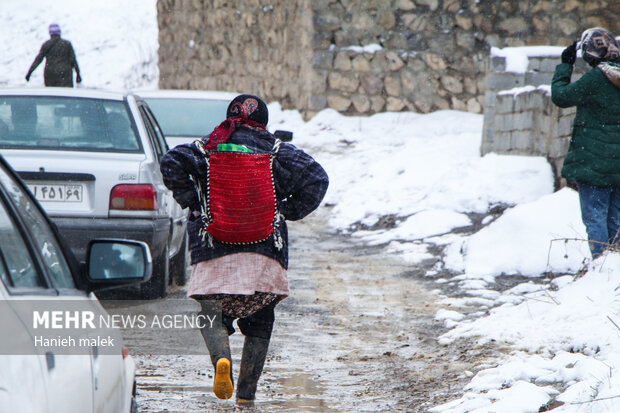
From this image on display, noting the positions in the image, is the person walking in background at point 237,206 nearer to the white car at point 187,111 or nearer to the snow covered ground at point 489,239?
the snow covered ground at point 489,239

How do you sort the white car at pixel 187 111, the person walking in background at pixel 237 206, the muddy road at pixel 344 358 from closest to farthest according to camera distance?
the person walking in background at pixel 237 206 < the muddy road at pixel 344 358 < the white car at pixel 187 111

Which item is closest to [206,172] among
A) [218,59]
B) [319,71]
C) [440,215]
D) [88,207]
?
[88,207]

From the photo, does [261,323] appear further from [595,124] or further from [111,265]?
[595,124]

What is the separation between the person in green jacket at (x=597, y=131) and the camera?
6.42 metres

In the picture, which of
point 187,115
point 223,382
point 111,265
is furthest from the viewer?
point 187,115

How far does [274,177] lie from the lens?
455 centimetres

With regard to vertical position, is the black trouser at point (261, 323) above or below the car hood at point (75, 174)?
below

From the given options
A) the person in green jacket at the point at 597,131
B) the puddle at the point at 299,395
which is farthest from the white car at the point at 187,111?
the puddle at the point at 299,395

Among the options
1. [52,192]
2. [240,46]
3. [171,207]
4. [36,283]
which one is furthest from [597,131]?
[240,46]

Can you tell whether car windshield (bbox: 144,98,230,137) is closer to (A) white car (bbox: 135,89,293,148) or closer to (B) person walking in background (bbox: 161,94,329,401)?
(A) white car (bbox: 135,89,293,148)

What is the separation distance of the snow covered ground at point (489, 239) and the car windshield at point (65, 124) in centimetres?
274

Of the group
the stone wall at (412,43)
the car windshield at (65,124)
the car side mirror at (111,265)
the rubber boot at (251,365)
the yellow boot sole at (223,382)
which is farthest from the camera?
the stone wall at (412,43)

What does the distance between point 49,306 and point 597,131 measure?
16.2 feet

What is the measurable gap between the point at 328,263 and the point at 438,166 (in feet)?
13.6
